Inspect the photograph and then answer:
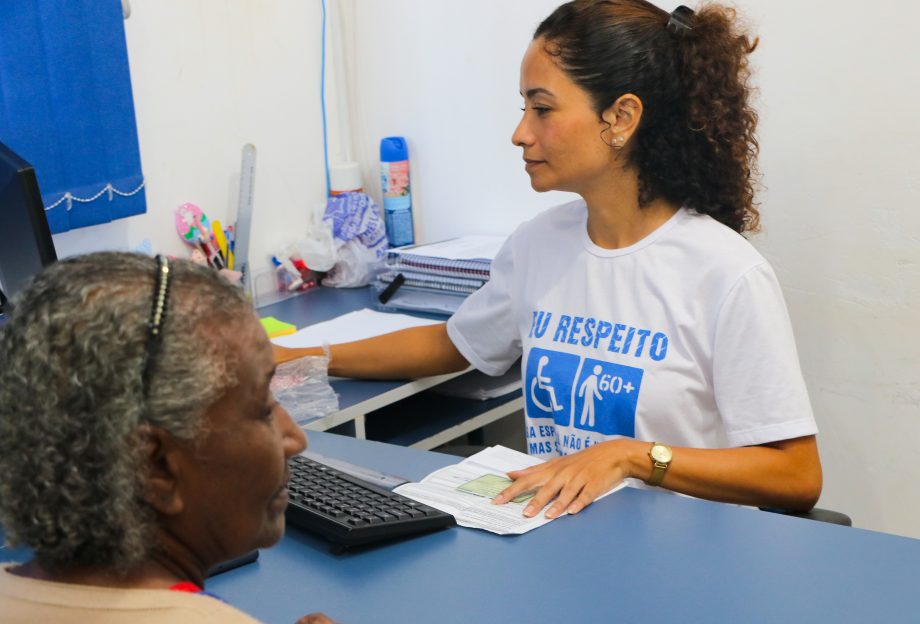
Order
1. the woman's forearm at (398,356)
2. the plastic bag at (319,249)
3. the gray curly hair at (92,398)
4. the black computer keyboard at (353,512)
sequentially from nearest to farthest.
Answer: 1. the gray curly hair at (92,398)
2. the black computer keyboard at (353,512)
3. the woman's forearm at (398,356)
4. the plastic bag at (319,249)

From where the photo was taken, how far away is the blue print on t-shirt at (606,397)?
167 cm

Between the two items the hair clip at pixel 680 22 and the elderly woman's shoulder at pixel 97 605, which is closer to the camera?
the elderly woman's shoulder at pixel 97 605

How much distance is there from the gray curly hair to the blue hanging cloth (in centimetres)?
141

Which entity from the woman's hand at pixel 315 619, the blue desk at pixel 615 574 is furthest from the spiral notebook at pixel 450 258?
the woman's hand at pixel 315 619

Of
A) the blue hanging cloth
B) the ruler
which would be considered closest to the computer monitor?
the blue hanging cloth

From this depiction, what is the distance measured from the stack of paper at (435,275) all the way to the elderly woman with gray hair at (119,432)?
1.51 meters

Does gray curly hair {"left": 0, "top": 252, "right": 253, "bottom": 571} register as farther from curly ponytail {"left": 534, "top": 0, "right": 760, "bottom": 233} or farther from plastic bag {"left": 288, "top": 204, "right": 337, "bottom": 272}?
plastic bag {"left": 288, "top": 204, "right": 337, "bottom": 272}

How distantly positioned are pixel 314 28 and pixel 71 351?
2.11 metres

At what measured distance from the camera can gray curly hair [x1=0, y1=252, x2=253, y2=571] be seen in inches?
29.5

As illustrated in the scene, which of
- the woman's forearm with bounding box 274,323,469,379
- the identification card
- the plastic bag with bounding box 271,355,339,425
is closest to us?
the identification card

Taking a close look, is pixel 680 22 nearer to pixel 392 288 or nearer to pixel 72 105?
pixel 392 288

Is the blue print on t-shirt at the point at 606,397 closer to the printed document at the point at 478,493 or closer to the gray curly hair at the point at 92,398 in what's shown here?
the printed document at the point at 478,493

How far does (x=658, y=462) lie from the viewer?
1.51 meters

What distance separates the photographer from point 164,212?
244cm
